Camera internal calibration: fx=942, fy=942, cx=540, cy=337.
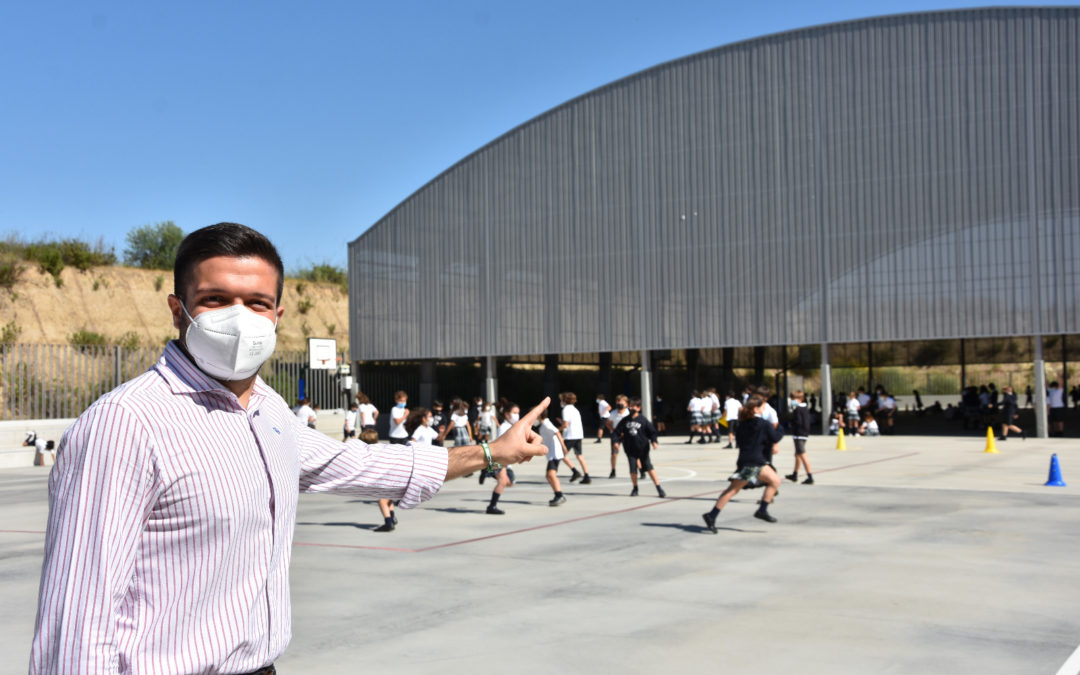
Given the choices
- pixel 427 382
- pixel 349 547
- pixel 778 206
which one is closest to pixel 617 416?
pixel 349 547

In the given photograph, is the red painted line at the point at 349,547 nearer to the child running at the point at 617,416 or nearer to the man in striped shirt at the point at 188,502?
the child running at the point at 617,416

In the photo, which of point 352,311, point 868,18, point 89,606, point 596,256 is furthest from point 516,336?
point 89,606

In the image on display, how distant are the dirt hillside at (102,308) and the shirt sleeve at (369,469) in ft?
177

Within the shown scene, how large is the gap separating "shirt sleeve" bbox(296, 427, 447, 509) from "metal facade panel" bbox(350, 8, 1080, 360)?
30.2 meters

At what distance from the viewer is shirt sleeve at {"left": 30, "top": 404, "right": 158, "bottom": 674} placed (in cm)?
196

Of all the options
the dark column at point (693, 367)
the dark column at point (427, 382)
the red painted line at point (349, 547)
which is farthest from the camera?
the dark column at point (693, 367)

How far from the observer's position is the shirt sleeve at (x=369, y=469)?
9.09 ft

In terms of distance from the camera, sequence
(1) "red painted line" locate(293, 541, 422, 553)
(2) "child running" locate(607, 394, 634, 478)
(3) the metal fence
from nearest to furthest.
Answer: (1) "red painted line" locate(293, 541, 422, 553) → (2) "child running" locate(607, 394, 634, 478) → (3) the metal fence

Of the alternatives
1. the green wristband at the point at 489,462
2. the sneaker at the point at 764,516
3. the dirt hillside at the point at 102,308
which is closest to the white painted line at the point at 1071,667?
the green wristband at the point at 489,462

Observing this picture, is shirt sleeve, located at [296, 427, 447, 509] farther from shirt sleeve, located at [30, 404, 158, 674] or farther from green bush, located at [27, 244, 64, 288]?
green bush, located at [27, 244, 64, 288]

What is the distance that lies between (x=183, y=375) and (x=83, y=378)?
3671cm

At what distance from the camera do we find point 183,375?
7.45 feet

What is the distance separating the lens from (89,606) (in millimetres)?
1974

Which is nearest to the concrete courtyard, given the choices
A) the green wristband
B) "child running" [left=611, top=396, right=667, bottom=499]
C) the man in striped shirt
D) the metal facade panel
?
"child running" [left=611, top=396, right=667, bottom=499]
